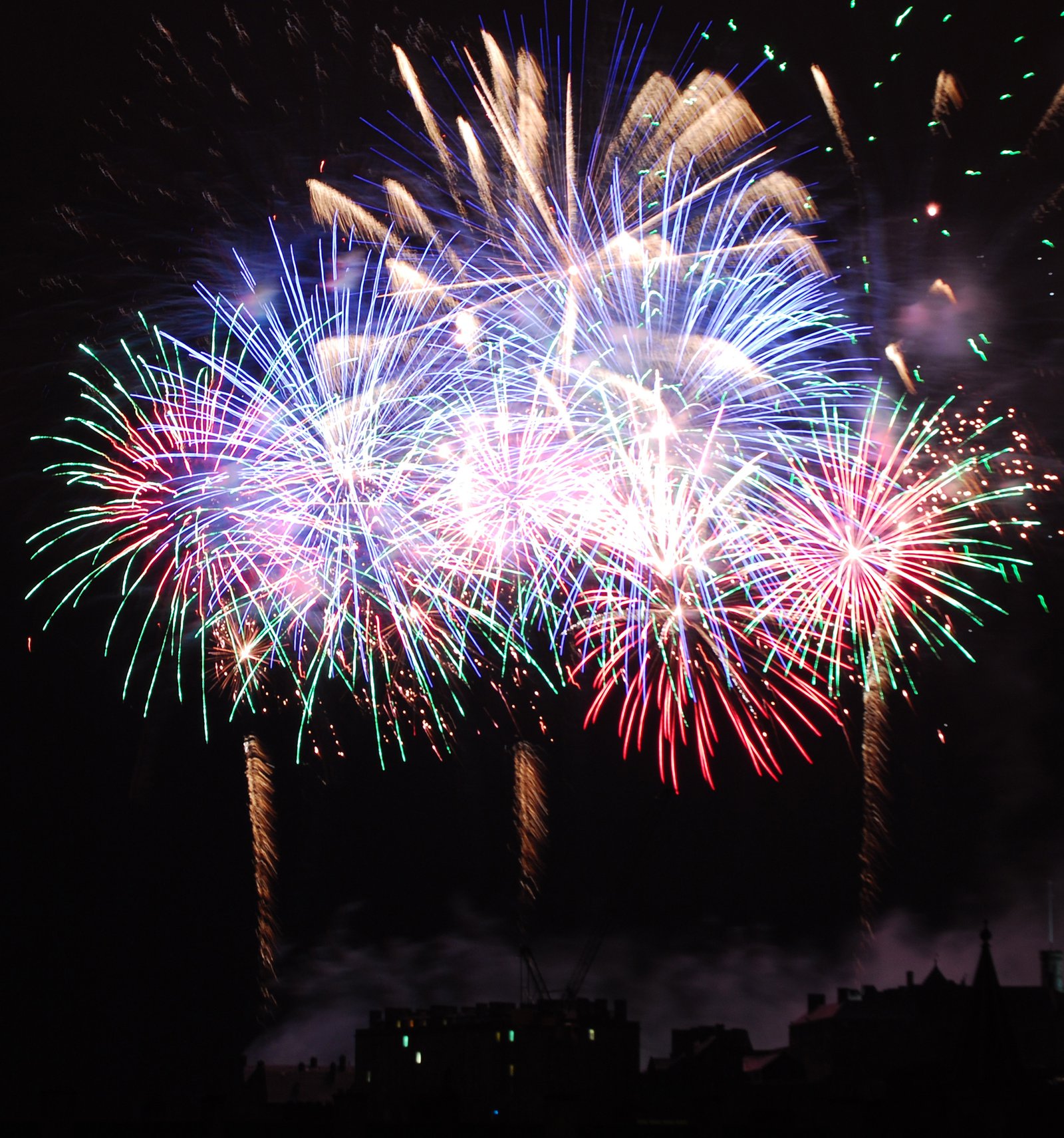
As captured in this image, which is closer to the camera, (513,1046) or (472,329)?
(472,329)

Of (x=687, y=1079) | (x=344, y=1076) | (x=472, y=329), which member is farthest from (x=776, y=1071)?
(x=472, y=329)

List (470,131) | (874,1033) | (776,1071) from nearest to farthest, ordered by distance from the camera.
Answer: (470,131) → (776,1071) → (874,1033)

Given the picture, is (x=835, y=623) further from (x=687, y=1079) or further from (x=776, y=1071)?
(x=776, y=1071)

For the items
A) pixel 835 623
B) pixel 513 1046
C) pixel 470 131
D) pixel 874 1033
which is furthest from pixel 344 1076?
pixel 470 131

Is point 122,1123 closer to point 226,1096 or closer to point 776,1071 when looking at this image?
point 226,1096

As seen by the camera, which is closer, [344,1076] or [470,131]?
[470,131]

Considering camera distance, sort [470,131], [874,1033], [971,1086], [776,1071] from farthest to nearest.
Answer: [874,1033], [776,1071], [971,1086], [470,131]

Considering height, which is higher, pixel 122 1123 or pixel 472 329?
pixel 472 329

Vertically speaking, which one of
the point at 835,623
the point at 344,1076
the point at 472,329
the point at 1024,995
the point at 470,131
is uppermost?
the point at 470,131

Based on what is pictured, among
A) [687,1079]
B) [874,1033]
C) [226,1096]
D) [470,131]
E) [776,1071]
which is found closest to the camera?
[470,131]
